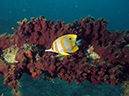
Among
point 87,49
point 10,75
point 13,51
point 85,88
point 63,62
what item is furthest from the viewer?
point 85,88

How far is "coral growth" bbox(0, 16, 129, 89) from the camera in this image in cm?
285

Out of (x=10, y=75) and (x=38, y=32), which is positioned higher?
(x=38, y=32)

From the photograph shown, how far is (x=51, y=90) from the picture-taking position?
4137mm

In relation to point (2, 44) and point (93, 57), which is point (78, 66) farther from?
point (2, 44)

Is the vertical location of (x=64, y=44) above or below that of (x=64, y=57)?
above

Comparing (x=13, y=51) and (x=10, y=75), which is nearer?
(x=10, y=75)

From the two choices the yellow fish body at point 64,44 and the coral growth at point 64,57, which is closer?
the yellow fish body at point 64,44

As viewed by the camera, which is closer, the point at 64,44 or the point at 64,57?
the point at 64,44

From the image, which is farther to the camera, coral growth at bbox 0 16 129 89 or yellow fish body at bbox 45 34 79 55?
coral growth at bbox 0 16 129 89

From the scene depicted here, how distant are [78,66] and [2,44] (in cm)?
300

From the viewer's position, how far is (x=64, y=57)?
2.92 meters

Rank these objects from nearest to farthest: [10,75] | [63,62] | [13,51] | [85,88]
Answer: [10,75] < [63,62] < [13,51] < [85,88]

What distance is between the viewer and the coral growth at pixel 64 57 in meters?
2.85

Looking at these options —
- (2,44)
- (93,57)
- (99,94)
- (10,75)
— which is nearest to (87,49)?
(93,57)
